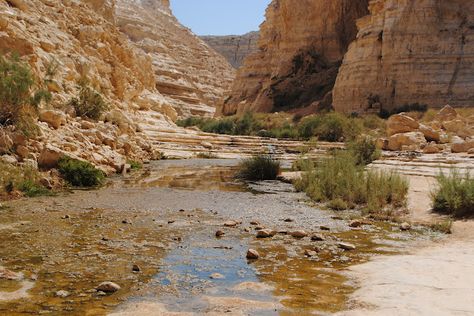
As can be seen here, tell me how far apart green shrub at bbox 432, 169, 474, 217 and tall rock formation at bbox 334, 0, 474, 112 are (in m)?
22.6

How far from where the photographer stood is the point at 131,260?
5426mm

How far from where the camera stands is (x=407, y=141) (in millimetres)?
20047

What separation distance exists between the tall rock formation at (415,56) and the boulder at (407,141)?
10.3 meters

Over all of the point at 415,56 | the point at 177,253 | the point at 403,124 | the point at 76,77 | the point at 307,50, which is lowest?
the point at 177,253

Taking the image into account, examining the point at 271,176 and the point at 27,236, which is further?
the point at 271,176

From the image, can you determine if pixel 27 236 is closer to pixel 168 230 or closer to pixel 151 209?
pixel 168 230

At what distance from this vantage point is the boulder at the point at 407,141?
1979 centimetres

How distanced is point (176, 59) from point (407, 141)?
207 ft

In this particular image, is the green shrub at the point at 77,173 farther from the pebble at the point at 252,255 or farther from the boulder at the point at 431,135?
the boulder at the point at 431,135

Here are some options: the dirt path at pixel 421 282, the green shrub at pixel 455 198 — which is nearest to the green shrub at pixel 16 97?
the green shrub at pixel 455 198

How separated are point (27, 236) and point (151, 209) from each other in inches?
111

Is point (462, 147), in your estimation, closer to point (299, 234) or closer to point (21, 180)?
point (299, 234)

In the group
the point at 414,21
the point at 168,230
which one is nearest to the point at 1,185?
the point at 168,230

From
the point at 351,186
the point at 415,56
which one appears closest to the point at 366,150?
the point at 351,186
